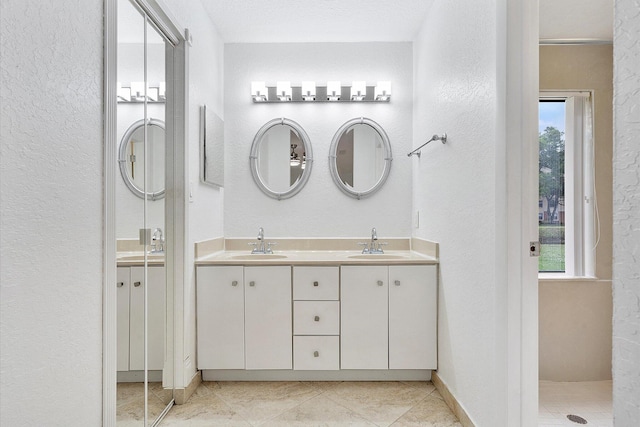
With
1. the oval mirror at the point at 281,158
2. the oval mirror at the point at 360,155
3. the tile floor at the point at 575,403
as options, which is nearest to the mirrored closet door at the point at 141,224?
the oval mirror at the point at 281,158

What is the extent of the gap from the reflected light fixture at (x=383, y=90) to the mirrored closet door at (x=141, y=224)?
1.50 m

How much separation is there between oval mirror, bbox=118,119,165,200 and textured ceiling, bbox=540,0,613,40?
7.24 feet

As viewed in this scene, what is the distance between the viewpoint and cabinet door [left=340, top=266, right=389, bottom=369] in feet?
7.98

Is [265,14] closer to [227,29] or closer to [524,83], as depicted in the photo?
[227,29]

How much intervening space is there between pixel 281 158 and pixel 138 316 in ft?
5.40

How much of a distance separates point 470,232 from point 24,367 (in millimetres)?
1759

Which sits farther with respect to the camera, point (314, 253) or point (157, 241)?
point (314, 253)

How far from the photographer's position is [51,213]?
1.10 m

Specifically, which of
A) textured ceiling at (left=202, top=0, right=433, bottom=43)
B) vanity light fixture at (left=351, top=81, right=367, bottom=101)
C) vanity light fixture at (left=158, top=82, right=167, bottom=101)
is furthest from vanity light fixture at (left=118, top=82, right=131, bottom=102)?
vanity light fixture at (left=351, top=81, right=367, bottom=101)

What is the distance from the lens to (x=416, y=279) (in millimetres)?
2441

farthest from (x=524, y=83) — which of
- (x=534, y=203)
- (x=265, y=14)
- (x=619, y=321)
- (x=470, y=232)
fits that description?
(x=265, y=14)

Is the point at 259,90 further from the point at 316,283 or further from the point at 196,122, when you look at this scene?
the point at 316,283

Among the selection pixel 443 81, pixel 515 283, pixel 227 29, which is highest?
pixel 227 29

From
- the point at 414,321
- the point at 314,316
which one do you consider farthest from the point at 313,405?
the point at 414,321
